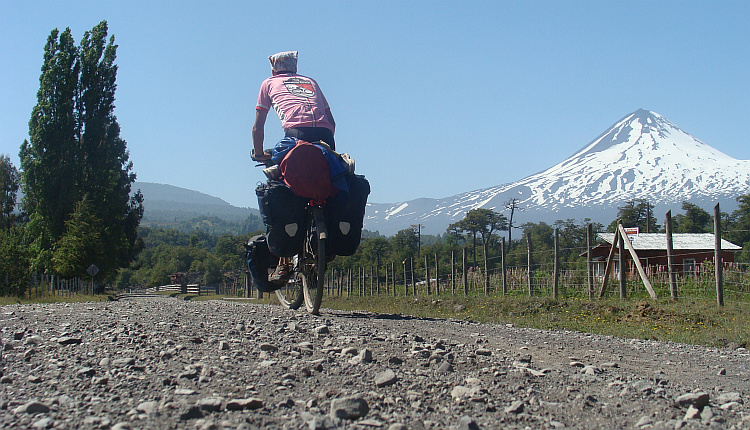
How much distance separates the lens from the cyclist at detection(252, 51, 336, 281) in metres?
7.20

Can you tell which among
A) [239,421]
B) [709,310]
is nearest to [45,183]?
[709,310]

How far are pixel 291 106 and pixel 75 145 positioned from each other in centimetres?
3164

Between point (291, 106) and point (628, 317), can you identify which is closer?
point (291, 106)

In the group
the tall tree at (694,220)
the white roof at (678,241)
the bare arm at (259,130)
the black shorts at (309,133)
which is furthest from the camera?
the tall tree at (694,220)

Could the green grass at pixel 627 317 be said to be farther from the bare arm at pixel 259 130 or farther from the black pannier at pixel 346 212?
Result: the bare arm at pixel 259 130

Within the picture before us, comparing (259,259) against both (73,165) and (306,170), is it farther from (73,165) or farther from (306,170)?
(73,165)

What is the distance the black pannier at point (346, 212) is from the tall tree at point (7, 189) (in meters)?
50.7

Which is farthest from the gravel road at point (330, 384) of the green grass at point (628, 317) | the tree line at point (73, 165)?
the tree line at point (73, 165)

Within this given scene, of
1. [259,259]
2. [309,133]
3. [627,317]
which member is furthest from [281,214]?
[627,317]

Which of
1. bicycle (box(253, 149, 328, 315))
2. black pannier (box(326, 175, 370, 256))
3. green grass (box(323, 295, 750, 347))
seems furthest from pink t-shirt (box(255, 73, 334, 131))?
green grass (box(323, 295, 750, 347))

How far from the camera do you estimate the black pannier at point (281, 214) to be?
6.95 metres

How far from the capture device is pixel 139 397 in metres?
2.56

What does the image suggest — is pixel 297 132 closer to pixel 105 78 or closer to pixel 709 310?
pixel 709 310

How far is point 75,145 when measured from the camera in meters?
34.5
